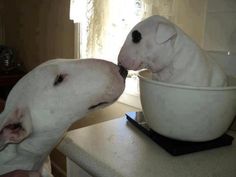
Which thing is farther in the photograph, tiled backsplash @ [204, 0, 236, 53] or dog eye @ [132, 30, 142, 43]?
tiled backsplash @ [204, 0, 236, 53]

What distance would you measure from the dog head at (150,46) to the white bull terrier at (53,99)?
4 centimetres

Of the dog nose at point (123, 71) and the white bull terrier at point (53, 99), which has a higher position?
the dog nose at point (123, 71)

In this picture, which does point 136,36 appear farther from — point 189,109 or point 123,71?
point 189,109

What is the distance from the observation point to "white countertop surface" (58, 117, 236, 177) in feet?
1.66

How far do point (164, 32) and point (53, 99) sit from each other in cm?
29

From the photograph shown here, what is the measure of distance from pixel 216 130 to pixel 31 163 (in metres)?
0.46

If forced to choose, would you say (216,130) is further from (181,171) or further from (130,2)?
(130,2)

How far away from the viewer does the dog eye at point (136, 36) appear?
1.99 feet

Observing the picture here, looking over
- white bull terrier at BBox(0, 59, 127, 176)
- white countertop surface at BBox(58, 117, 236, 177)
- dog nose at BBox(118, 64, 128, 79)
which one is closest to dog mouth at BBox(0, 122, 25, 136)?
white bull terrier at BBox(0, 59, 127, 176)

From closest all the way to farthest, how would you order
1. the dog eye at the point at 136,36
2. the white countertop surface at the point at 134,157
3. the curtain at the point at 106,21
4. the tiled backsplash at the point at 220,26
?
the white countertop surface at the point at 134,157, the dog eye at the point at 136,36, the tiled backsplash at the point at 220,26, the curtain at the point at 106,21

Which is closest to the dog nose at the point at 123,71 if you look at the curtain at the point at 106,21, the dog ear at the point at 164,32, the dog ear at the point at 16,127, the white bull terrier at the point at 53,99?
the white bull terrier at the point at 53,99

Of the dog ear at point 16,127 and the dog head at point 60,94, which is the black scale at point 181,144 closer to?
the dog head at point 60,94

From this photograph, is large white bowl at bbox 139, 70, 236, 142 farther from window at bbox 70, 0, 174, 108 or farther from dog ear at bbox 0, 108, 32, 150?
window at bbox 70, 0, 174, 108

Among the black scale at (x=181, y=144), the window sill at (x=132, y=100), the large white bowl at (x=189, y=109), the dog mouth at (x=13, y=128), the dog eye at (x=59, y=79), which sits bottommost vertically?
the window sill at (x=132, y=100)
